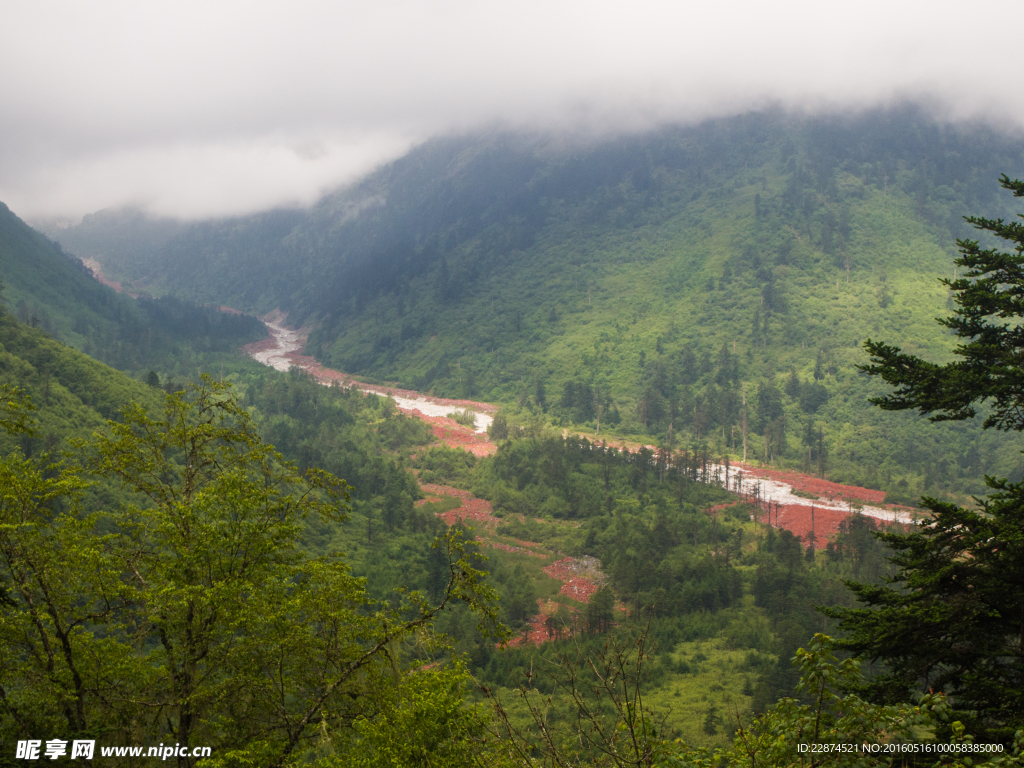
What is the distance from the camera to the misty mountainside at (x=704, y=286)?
243 ft

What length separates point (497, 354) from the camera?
103 m

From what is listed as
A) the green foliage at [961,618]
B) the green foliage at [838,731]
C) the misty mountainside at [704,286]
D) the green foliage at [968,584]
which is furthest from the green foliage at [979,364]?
the misty mountainside at [704,286]

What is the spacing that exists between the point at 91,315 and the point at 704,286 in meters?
92.6

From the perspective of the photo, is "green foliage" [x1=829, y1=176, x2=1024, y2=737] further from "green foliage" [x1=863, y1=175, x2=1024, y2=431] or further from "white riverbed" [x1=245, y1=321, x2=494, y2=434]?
"white riverbed" [x1=245, y1=321, x2=494, y2=434]

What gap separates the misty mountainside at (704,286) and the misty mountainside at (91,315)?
74.7ft

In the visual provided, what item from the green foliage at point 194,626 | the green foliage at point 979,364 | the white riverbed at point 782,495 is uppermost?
the green foliage at point 979,364

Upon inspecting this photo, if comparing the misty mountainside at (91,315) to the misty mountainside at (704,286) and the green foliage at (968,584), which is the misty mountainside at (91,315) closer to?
the misty mountainside at (704,286)

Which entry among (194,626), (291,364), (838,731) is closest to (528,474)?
(194,626)

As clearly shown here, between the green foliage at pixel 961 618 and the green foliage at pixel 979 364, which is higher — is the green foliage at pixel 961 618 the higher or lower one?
the lower one

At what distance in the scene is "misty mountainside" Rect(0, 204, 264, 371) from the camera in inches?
3925

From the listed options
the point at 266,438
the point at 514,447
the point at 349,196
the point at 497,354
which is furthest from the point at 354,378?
the point at 349,196

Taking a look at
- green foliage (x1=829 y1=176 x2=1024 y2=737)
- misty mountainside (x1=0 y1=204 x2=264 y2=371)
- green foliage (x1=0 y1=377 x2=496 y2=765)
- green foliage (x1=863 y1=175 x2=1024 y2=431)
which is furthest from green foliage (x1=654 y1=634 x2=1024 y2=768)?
misty mountainside (x1=0 y1=204 x2=264 y2=371)

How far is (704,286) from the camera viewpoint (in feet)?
321

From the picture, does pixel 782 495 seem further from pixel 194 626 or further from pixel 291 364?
pixel 291 364
